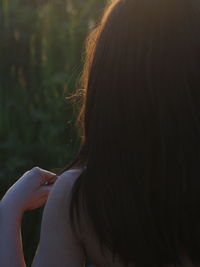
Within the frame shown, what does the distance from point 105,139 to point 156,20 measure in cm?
28

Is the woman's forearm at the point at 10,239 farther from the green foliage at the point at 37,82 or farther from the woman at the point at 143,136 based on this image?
the green foliage at the point at 37,82

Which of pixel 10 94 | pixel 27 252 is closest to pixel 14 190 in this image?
pixel 27 252

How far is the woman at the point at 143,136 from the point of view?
4.12ft

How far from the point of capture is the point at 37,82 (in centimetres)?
389

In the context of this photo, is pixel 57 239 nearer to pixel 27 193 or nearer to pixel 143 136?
pixel 27 193

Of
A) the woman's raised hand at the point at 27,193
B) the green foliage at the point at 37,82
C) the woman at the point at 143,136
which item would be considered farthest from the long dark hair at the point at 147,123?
the green foliage at the point at 37,82

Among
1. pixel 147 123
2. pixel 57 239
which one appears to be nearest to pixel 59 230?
pixel 57 239

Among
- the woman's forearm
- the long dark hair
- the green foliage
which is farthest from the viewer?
the green foliage

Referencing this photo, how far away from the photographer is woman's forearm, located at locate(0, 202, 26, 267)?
1.46m

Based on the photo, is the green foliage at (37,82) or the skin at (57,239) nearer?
the skin at (57,239)

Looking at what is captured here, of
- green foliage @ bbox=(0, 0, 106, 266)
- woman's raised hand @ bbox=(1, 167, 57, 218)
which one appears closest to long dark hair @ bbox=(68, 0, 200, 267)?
woman's raised hand @ bbox=(1, 167, 57, 218)

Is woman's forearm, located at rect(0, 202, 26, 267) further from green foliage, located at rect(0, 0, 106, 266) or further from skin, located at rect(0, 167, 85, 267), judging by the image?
green foliage, located at rect(0, 0, 106, 266)

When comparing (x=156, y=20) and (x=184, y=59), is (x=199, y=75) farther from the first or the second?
(x=156, y=20)

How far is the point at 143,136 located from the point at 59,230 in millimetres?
294
